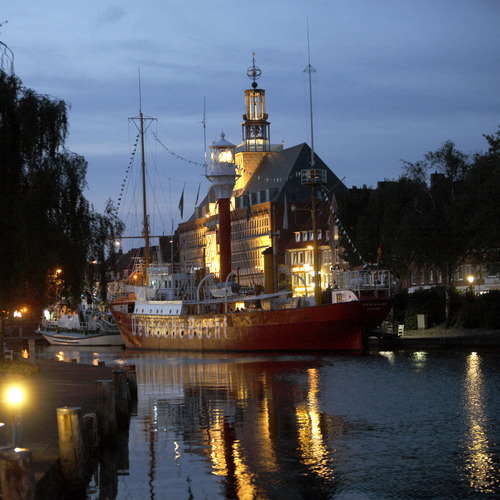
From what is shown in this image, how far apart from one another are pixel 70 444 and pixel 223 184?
61451mm

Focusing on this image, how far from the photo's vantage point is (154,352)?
2859 inches

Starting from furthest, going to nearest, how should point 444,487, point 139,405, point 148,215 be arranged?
1. point 148,215
2. point 139,405
3. point 444,487

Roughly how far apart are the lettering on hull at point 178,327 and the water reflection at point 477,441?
97.2ft

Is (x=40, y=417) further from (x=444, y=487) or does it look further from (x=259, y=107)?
(x=259, y=107)

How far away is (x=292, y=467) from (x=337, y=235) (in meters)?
85.5

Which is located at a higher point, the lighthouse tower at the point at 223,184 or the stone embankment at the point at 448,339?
the lighthouse tower at the point at 223,184

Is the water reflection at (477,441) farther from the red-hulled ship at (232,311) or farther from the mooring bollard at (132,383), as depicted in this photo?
the red-hulled ship at (232,311)

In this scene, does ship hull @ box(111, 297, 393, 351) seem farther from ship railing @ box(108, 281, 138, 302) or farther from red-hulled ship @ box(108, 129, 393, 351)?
ship railing @ box(108, 281, 138, 302)

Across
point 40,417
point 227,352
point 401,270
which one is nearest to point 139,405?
point 40,417

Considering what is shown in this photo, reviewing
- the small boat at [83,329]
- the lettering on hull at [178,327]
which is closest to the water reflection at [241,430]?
the lettering on hull at [178,327]

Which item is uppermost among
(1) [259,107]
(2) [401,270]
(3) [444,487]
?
(1) [259,107]

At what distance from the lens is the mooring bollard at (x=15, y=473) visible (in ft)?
47.9

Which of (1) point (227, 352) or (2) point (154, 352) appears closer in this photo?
(1) point (227, 352)

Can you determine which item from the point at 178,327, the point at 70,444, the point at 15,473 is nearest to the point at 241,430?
the point at 70,444
